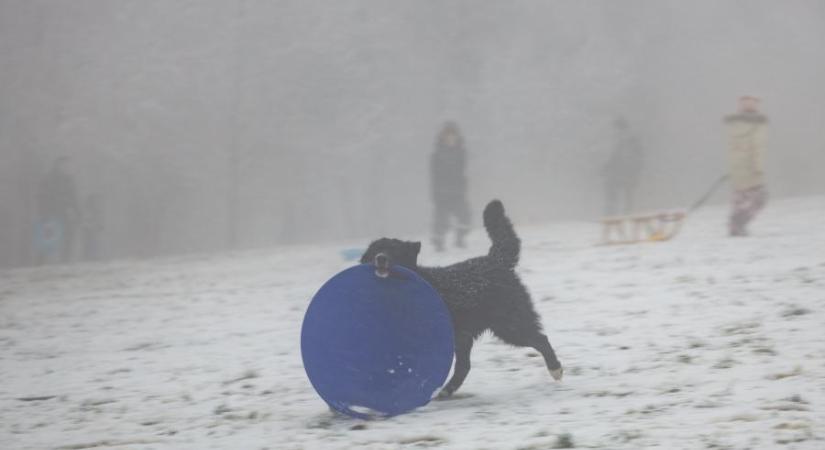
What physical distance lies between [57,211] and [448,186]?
9.78 meters

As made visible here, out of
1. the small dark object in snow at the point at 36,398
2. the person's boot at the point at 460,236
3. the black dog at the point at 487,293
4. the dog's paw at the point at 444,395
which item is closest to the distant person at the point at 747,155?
the person's boot at the point at 460,236

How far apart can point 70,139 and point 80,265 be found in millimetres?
12180

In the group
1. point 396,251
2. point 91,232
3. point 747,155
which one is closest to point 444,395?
point 396,251

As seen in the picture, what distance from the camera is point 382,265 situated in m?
4.82

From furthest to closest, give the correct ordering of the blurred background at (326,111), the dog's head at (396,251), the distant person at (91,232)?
the blurred background at (326,111)
the distant person at (91,232)
the dog's head at (396,251)

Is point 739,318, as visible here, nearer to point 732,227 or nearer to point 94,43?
point 732,227

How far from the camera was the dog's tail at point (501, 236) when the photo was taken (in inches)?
214

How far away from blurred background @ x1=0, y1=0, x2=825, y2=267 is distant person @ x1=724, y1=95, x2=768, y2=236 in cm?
1858

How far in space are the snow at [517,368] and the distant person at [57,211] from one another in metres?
9.20

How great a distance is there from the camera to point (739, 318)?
6.82 metres

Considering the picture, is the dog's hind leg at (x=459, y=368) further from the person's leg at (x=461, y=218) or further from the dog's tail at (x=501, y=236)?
the person's leg at (x=461, y=218)

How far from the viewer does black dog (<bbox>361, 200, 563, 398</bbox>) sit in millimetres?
5238

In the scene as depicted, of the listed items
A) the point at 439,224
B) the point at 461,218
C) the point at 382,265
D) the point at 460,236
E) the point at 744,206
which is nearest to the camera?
the point at 382,265

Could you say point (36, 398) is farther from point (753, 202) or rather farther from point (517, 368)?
point (753, 202)
